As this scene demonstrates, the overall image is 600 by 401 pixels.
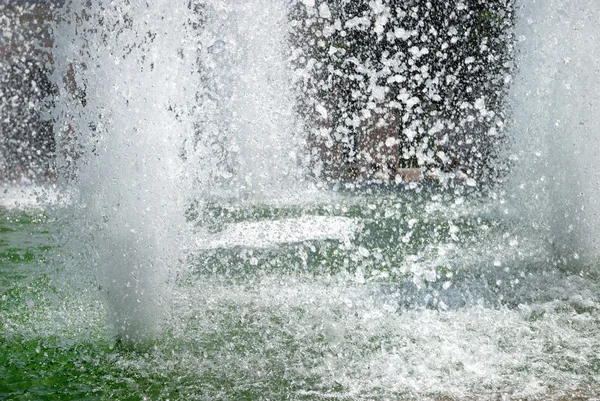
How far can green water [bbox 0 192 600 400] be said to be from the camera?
2885mm

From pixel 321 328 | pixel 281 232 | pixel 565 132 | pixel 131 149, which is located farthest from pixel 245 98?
pixel 321 328

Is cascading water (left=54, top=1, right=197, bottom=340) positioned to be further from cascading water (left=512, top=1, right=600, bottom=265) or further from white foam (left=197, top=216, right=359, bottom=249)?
cascading water (left=512, top=1, right=600, bottom=265)

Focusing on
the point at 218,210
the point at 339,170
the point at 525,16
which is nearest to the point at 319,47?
the point at 339,170

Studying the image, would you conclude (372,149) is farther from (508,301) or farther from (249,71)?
(508,301)

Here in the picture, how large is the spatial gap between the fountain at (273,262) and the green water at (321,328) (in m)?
0.02

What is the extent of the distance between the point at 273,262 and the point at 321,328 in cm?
181

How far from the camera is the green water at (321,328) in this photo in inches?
114

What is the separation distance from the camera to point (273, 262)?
17.5ft

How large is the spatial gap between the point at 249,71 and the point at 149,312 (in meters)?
6.71

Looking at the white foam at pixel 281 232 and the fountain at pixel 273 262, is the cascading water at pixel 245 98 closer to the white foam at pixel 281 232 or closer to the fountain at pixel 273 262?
the fountain at pixel 273 262

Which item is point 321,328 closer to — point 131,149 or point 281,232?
point 131,149

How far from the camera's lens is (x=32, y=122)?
48.1 ft

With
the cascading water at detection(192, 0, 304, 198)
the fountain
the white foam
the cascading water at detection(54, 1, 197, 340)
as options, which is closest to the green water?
the fountain

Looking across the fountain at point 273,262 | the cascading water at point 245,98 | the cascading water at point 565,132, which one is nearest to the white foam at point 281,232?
the fountain at point 273,262
